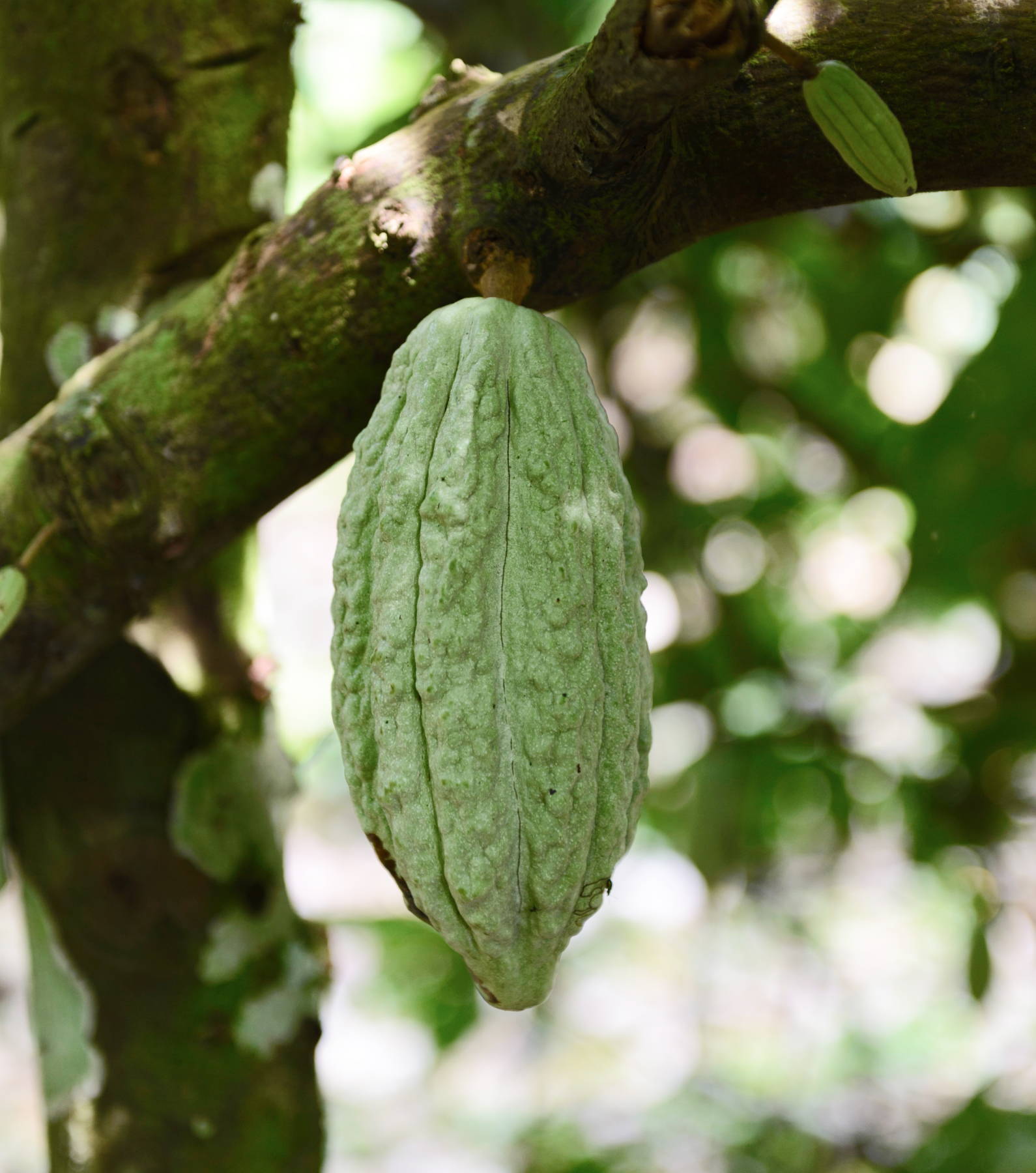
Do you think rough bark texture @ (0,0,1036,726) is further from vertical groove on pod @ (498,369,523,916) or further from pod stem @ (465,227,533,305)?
vertical groove on pod @ (498,369,523,916)

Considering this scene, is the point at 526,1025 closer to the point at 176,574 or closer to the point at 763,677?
the point at 763,677

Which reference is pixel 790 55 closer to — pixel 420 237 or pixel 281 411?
pixel 420 237

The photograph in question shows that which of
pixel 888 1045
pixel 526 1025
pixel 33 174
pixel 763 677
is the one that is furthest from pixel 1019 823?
Result: pixel 526 1025

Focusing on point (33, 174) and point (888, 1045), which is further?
point (888, 1045)

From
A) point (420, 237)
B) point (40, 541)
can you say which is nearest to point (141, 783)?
point (40, 541)

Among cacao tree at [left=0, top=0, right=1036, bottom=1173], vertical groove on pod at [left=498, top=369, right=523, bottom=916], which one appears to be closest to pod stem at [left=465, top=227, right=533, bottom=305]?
cacao tree at [left=0, top=0, right=1036, bottom=1173]

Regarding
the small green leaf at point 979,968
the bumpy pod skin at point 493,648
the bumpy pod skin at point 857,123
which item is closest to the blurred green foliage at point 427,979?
the small green leaf at point 979,968
